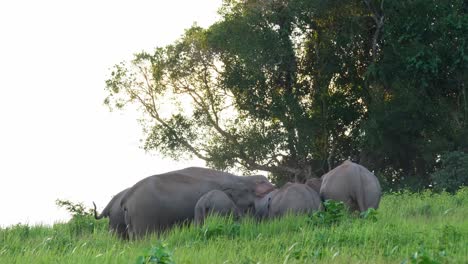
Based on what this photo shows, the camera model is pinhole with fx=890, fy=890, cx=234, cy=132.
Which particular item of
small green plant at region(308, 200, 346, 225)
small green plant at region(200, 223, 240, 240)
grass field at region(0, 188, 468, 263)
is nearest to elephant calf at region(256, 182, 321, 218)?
grass field at region(0, 188, 468, 263)

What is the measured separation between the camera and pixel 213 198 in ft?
45.9

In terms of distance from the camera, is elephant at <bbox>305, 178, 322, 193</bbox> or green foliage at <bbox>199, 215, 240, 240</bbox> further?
elephant at <bbox>305, 178, 322, 193</bbox>

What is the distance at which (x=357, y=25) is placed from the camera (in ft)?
107

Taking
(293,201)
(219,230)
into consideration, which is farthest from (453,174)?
(219,230)

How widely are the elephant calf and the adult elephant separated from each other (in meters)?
0.26

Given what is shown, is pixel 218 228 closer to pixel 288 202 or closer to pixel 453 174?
pixel 288 202

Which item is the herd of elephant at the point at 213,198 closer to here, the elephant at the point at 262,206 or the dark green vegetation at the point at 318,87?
the elephant at the point at 262,206

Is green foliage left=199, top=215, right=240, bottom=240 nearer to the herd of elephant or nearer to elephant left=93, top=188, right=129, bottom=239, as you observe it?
the herd of elephant

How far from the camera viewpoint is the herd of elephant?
46.1ft

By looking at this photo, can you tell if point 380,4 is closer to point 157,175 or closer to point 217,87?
point 217,87

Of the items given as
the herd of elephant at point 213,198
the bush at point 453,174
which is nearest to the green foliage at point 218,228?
the herd of elephant at point 213,198

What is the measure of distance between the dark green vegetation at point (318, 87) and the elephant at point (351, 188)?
1346 centimetres

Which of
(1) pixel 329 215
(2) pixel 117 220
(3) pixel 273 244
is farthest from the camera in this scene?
(2) pixel 117 220

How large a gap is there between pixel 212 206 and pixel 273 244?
7.89 feet
